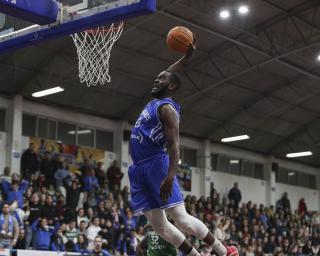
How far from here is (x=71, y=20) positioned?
9297mm

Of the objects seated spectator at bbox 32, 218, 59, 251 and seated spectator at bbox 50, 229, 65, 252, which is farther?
seated spectator at bbox 50, 229, 65, 252

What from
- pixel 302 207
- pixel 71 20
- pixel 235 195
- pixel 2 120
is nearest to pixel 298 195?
pixel 302 207

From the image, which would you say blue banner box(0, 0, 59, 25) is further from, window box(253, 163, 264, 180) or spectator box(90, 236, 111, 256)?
window box(253, 163, 264, 180)

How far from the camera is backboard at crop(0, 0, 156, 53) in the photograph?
8.62m

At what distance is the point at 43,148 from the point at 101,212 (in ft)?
17.0

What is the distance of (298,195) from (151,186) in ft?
110

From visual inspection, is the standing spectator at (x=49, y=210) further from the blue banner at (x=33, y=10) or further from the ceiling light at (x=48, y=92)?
the blue banner at (x=33, y=10)

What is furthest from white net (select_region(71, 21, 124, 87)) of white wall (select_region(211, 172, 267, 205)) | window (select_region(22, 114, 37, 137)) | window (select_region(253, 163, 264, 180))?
window (select_region(253, 163, 264, 180))

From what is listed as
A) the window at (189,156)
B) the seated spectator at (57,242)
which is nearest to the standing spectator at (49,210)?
the seated spectator at (57,242)

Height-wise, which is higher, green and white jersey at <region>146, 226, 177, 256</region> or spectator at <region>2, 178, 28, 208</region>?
spectator at <region>2, 178, 28, 208</region>

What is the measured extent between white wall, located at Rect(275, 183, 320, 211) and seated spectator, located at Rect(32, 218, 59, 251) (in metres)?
21.1

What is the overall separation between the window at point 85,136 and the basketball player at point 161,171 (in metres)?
21.2

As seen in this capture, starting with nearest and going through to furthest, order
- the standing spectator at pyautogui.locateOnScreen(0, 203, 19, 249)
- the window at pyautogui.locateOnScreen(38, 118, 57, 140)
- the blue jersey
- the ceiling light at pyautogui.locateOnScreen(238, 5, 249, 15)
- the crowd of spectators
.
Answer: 1. the blue jersey
2. the standing spectator at pyautogui.locateOnScreen(0, 203, 19, 249)
3. the crowd of spectators
4. the ceiling light at pyautogui.locateOnScreen(238, 5, 249, 15)
5. the window at pyautogui.locateOnScreen(38, 118, 57, 140)

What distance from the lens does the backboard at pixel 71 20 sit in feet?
28.3
